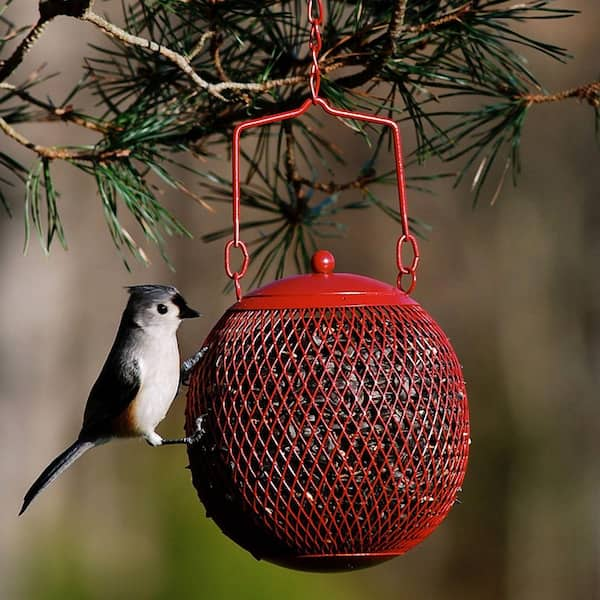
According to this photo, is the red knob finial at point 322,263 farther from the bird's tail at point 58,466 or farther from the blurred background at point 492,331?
the blurred background at point 492,331

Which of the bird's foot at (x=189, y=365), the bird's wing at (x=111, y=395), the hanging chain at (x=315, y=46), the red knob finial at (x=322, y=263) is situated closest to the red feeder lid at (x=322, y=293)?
the red knob finial at (x=322, y=263)

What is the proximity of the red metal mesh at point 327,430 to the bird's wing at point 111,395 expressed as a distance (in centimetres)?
49

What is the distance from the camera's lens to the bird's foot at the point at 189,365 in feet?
7.62

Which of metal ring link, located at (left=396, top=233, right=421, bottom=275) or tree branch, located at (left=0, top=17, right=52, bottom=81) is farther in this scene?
metal ring link, located at (left=396, top=233, right=421, bottom=275)

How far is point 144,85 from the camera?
2.74 meters

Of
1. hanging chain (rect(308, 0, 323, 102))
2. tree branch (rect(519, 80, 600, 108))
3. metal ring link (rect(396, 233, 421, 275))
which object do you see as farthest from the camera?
tree branch (rect(519, 80, 600, 108))

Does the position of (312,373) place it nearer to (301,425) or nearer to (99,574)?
(301,425)

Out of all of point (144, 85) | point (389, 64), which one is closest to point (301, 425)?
point (389, 64)

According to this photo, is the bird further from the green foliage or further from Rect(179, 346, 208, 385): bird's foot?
the green foliage

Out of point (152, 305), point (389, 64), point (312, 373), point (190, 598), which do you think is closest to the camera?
point (312, 373)

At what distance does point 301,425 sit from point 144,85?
1.05m

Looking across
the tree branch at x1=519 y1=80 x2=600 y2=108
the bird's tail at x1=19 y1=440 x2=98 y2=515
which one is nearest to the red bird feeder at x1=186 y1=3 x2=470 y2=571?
the tree branch at x1=519 y1=80 x2=600 y2=108

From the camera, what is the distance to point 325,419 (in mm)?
2096

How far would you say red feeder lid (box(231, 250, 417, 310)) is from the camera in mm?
2131
